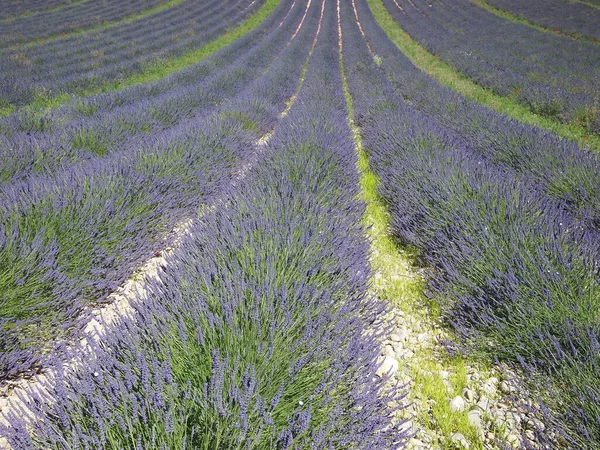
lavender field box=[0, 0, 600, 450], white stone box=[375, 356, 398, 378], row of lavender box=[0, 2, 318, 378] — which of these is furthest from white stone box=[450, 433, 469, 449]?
row of lavender box=[0, 2, 318, 378]

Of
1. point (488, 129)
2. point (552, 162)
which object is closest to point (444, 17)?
point (488, 129)

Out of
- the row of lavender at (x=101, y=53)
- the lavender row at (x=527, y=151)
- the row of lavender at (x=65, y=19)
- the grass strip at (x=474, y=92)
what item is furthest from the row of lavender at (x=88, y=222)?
the row of lavender at (x=65, y=19)

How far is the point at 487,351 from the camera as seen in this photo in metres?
2.01

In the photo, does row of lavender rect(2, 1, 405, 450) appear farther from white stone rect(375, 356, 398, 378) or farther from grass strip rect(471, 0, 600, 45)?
grass strip rect(471, 0, 600, 45)

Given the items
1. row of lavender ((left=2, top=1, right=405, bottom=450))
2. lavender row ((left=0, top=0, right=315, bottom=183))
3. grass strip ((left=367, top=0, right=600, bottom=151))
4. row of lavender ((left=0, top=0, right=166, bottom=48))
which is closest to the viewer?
row of lavender ((left=2, top=1, right=405, bottom=450))

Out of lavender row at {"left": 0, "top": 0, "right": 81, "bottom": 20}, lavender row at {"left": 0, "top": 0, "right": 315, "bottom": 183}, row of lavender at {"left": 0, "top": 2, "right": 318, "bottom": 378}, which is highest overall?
lavender row at {"left": 0, "top": 0, "right": 81, "bottom": 20}

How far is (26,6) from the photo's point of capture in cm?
2123

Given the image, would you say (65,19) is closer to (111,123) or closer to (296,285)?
(111,123)

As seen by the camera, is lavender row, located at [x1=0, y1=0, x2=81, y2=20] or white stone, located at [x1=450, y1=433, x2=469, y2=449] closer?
white stone, located at [x1=450, y1=433, x2=469, y2=449]

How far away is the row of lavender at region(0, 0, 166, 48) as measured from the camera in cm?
1579

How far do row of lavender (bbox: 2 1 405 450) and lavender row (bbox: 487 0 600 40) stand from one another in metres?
22.3

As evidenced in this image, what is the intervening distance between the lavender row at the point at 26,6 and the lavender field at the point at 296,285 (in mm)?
20662

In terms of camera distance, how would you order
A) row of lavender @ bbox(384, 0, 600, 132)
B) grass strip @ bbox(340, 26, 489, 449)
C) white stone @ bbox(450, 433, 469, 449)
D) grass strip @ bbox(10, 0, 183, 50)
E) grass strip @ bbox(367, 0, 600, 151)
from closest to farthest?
white stone @ bbox(450, 433, 469, 449), grass strip @ bbox(340, 26, 489, 449), grass strip @ bbox(367, 0, 600, 151), row of lavender @ bbox(384, 0, 600, 132), grass strip @ bbox(10, 0, 183, 50)

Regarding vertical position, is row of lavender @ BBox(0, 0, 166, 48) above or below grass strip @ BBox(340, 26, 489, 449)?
above
